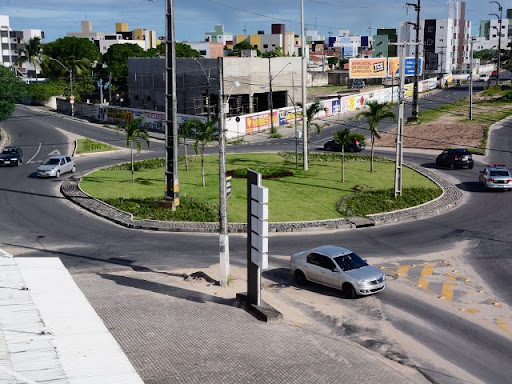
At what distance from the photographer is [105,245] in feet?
99.5

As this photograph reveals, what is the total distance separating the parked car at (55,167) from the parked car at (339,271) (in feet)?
83.2

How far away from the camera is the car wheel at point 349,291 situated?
2321 centimetres

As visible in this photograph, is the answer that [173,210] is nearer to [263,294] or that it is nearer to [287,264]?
[287,264]

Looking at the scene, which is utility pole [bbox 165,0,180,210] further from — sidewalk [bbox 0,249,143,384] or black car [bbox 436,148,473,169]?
black car [bbox 436,148,473,169]

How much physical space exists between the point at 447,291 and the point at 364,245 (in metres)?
6.54

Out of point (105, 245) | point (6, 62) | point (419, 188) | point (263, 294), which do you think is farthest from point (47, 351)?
point (6, 62)

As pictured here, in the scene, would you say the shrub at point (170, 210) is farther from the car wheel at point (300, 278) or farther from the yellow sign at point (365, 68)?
the yellow sign at point (365, 68)

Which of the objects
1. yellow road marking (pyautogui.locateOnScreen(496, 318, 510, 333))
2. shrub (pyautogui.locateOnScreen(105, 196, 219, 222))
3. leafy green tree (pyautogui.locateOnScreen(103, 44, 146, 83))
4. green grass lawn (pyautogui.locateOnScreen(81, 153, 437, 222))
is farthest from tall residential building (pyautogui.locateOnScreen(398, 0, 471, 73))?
yellow road marking (pyautogui.locateOnScreen(496, 318, 510, 333))

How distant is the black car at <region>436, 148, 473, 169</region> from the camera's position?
47688 millimetres

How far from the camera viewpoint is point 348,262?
24062mm

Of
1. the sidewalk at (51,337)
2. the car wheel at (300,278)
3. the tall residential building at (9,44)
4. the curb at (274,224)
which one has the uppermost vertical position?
the tall residential building at (9,44)

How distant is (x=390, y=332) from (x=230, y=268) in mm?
8672

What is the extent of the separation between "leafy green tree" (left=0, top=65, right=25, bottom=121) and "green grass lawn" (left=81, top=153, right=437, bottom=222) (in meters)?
23.5

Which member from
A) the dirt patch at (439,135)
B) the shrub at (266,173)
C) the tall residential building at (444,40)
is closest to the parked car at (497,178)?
the shrub at (266,173)
